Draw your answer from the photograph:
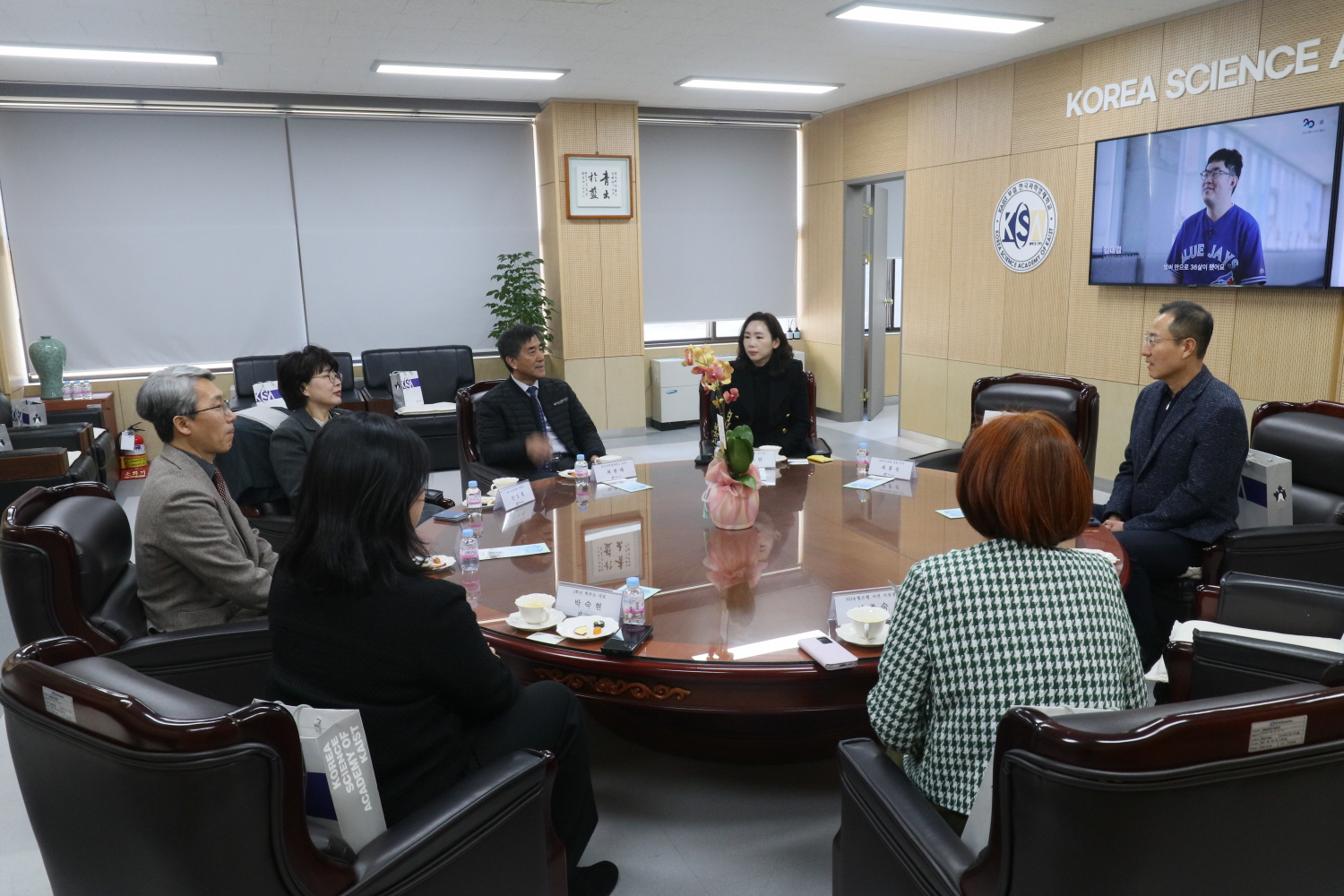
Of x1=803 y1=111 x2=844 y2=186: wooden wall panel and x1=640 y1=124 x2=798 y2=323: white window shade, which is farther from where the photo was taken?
x1=640 y1=124 x2=798 y2=323: white window shade

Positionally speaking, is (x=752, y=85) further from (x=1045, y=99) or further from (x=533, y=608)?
(x=533, y=608)

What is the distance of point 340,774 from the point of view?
1312 millimetres

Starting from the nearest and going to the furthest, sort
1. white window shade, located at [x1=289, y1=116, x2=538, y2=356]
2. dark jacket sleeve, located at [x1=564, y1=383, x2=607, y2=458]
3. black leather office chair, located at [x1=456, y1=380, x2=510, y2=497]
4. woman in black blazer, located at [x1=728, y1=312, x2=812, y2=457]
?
1. black leather office chair, located at [x1=456, y1=380, x2=510, y2=497]
2. woman in black blazer, located at [x1=728, y1=312, x2=812, y2=457]
3. dark jacket sleeve, located at [x1=564, y1=383, x2=607, y2=458]
4. white window shade, located at [x1=289, y1=116, x2=538, y2=356]

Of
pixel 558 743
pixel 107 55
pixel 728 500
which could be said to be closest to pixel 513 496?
pixel 728 500

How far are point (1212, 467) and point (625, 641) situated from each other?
7.12ft

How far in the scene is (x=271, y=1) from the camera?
438cm

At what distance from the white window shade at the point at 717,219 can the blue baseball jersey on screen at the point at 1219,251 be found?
4316 mm

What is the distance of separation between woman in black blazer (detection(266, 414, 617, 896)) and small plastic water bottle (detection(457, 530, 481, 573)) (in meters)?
0.86

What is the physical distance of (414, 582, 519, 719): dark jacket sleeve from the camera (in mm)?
1537

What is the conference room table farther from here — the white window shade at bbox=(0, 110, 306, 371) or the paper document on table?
the white window shade at bbox=(0, 110, 306, 371)

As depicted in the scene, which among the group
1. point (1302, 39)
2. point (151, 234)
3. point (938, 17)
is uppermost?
point (938, 17)

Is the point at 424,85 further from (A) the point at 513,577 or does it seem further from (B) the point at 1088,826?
(B) the point at 1088,826

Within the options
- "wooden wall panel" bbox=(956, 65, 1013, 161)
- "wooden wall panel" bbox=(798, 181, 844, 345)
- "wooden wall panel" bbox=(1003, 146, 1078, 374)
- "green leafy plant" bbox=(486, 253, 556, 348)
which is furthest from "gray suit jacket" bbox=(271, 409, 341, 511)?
"wooden wall panel" bbox=(798, 181, 844, 345)

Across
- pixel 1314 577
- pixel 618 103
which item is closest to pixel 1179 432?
pixel 1314 577
